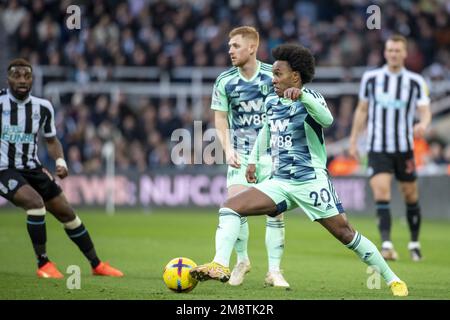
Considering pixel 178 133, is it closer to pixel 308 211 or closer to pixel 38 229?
pixel 38 229

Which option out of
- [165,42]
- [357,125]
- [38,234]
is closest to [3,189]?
[38,234]

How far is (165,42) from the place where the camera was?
23.5 metres

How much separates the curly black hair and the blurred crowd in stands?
13.3 m

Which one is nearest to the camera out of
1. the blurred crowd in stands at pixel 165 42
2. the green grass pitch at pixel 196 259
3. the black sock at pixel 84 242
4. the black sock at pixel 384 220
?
the green grass pitch at pixel 196 259

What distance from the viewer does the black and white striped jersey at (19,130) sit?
373 inches

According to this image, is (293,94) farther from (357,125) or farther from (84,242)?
(357,125)

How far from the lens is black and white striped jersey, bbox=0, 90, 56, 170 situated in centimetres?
948

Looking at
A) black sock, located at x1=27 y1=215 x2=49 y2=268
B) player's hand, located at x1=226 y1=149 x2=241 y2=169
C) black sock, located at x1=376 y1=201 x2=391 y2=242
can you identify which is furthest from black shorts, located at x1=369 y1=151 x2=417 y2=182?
black sock, located at x1=27 y1=215 x2=49 y2=268

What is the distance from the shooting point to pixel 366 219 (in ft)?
61.9

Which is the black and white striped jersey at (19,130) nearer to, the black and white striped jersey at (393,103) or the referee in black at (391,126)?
the referee in black at (391,126)

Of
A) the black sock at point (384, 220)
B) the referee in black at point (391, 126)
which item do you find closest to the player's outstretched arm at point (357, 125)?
the referee in black at point (391, 126)

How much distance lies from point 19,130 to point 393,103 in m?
4.77

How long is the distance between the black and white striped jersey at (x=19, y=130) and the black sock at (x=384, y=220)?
438 cm

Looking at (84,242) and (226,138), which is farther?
(84,242)
